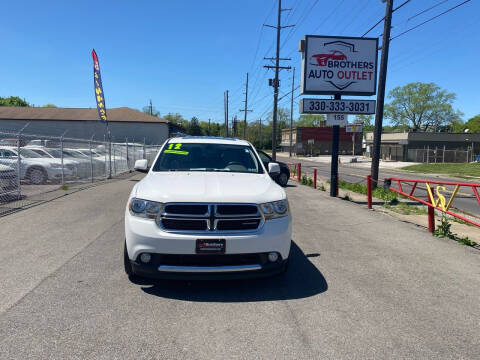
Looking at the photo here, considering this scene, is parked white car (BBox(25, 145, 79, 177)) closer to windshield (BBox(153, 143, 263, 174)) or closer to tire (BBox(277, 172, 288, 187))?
tire (BBox(277, 172, 288, 187))

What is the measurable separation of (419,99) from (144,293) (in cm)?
10438

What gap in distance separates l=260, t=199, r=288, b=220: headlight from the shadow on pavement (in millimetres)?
865

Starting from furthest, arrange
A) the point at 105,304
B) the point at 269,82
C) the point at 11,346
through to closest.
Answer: the point at 269,82 < the point at 105,304 < the point at 11,346

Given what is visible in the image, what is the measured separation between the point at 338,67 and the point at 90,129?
145 feet

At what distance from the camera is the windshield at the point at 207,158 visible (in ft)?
17.3

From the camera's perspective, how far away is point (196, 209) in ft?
12.2

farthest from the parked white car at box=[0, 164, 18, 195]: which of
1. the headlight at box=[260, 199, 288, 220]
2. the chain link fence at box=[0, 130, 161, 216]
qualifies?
the headlight at box=[260, 199, 288, 220]

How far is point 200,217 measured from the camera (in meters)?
3.67

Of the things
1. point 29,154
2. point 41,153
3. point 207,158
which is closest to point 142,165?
point 207,158

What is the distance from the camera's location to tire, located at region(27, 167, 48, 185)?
13.8 metres

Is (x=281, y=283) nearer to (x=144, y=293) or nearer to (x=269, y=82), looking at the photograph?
(x=144, y=293)

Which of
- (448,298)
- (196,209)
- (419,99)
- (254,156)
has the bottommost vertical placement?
(448,298)

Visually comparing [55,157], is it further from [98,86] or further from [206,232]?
[206,232]

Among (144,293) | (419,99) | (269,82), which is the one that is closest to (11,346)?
(144,293)
